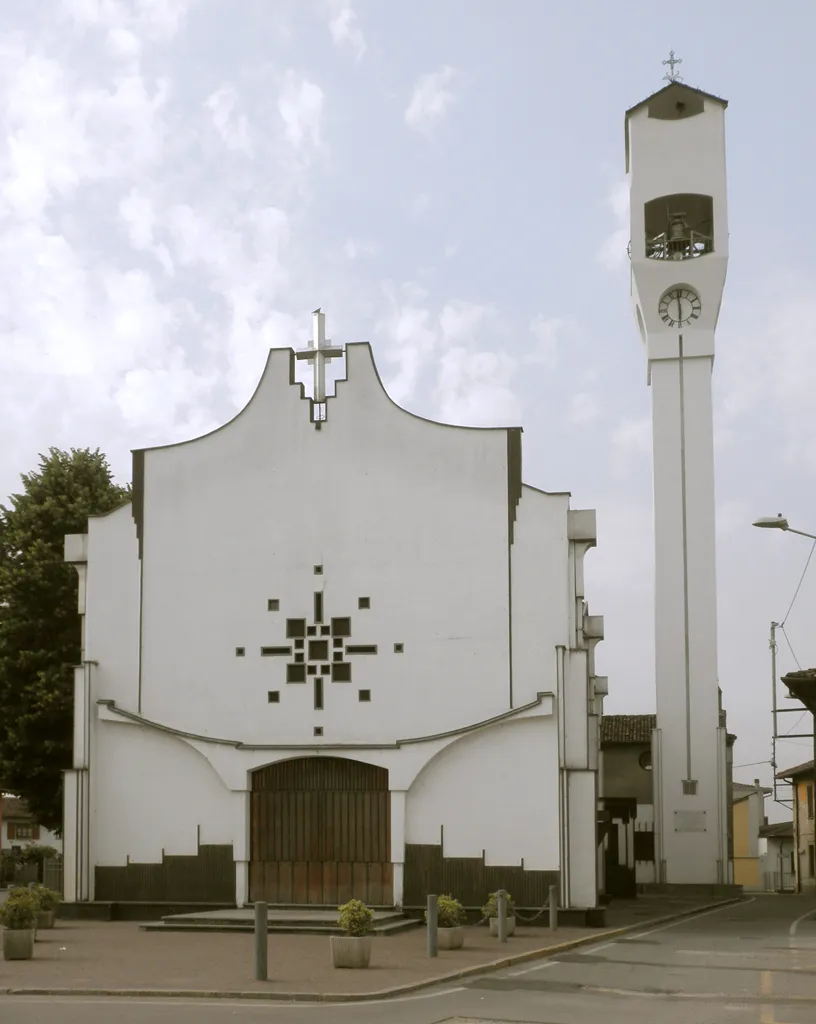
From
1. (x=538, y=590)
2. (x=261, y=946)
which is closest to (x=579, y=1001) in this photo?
(x=261, y=946)

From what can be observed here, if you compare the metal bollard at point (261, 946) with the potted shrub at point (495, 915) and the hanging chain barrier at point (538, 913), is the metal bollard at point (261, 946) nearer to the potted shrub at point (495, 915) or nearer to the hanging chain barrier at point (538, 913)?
the potted shrub at point (495, 915)

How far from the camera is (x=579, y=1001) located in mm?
16641

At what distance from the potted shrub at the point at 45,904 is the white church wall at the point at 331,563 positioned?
216 inches

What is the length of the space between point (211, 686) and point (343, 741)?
3.33 m

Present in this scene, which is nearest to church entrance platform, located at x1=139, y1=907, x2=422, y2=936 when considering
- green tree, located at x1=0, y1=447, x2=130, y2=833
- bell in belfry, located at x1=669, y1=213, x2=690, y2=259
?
green tree, located at x1=0, y1=447, x2=130, y2=833

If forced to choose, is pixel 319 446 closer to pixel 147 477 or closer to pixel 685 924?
pixel 147 477

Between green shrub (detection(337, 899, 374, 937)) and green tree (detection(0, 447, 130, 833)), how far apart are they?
18619 millimetres

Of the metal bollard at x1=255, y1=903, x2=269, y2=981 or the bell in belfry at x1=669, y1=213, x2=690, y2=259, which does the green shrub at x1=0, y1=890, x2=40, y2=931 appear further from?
the bell in belfry at x1=669, y1=213, x2=690, y2=259

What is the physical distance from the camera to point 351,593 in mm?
30594

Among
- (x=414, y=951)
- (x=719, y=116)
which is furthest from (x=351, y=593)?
(x=719, y=116)

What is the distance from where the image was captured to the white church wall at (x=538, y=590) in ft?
95.7

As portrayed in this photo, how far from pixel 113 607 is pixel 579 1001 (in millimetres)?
17842

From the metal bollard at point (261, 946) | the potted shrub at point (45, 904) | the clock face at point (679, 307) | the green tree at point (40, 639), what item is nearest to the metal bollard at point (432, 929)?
the metal bollard at point (261, 946)

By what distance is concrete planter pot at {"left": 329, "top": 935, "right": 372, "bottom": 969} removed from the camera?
19375 millimetres
